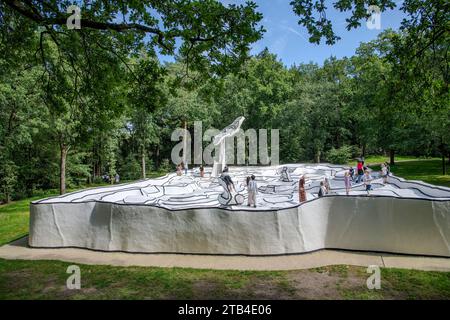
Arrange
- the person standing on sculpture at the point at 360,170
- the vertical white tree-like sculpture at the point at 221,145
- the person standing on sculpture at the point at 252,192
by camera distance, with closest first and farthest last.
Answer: the person standing on sculpture at the point at 252,192
the person standing on sculpture at the point at 360,170
the vertical white tree-like sculpture at the point at 221,145

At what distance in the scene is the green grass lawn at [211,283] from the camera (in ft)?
22.5

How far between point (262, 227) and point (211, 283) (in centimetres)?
290

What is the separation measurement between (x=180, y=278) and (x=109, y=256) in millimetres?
3369

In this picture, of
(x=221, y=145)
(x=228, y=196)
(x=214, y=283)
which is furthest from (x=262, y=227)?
(x=221, y=145)

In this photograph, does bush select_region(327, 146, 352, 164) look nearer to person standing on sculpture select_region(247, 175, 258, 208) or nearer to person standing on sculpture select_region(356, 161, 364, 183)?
person standing on sculpture select_region(356, 161, 364, 183)

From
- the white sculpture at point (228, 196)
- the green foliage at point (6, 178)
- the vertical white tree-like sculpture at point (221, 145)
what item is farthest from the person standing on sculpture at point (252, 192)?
the green foliage at point (6, 178)

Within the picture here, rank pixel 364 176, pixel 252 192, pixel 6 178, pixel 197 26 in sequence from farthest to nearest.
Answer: pixel 6 178
pixel 364 176
pixel 252 192
pixel 197 26

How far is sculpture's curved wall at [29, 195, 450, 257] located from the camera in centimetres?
995

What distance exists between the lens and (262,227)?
10047 mm

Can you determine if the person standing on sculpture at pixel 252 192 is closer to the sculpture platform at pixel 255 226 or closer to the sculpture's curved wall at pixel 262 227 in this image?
the sculpture platform at pixel 255 226

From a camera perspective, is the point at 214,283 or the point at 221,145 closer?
the point at 214,283

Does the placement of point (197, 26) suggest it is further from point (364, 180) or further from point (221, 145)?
point (221, 145)

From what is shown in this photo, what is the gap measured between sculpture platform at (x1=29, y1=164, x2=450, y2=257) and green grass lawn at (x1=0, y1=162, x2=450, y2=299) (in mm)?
1622

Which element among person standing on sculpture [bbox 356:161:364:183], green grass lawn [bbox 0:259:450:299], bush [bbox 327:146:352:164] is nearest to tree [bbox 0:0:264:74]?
green grass lawn [bbox 0:259:450:299]
